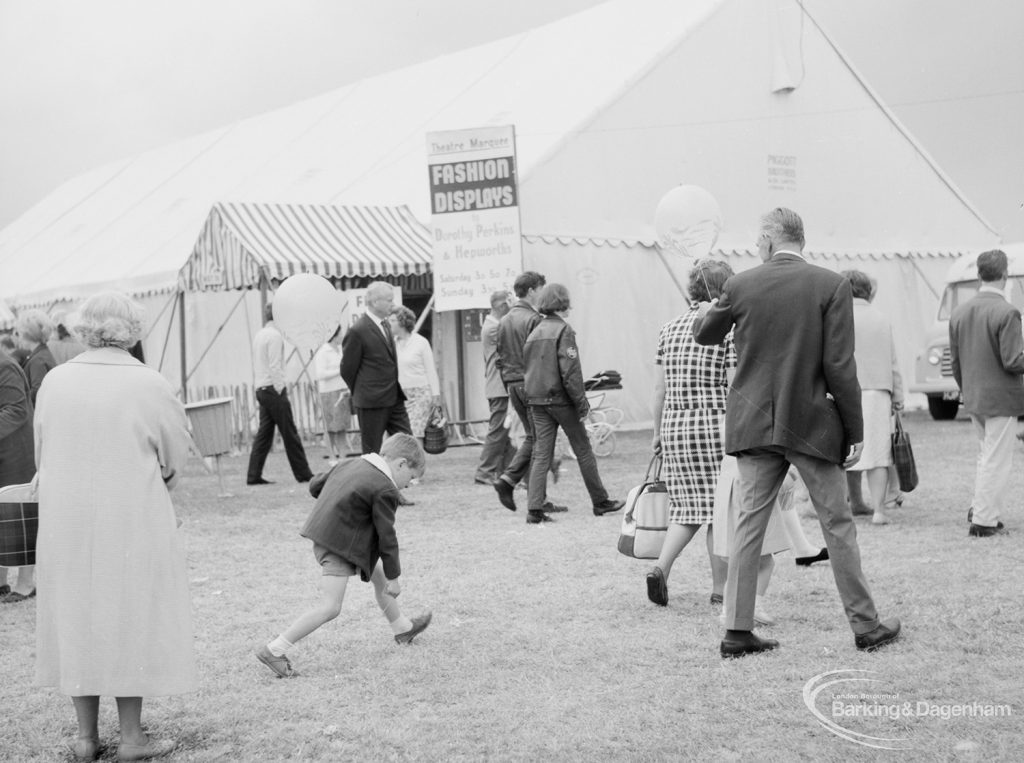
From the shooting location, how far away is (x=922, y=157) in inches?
798

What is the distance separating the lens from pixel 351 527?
484cm

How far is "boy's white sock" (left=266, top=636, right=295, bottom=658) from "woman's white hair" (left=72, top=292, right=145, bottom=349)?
1.44 meters

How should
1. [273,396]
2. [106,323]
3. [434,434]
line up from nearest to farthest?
[106,323] < [434,434] < [273,396]

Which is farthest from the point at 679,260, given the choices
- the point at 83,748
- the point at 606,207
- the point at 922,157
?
the point at 83,748

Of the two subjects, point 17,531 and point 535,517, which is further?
point 535,517

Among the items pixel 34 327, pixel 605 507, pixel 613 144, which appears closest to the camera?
pixel 34 327

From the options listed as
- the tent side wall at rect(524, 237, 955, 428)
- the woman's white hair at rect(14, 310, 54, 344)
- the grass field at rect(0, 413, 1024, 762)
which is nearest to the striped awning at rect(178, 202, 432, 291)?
the tent side wall at rect(524, 237, 955, 428)

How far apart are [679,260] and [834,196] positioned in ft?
11.2

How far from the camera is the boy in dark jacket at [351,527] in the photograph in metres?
4.80

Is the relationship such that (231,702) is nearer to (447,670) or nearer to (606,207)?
(447,670)

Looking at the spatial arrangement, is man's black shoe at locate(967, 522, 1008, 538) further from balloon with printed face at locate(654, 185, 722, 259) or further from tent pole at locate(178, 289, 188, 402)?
tent pole at locate(178, 289, 188, 402)

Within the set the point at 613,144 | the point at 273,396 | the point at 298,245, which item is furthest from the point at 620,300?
the point at 273,396

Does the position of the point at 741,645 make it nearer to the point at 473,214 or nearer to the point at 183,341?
the point at 473,214

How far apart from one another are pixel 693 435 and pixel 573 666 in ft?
4.64
